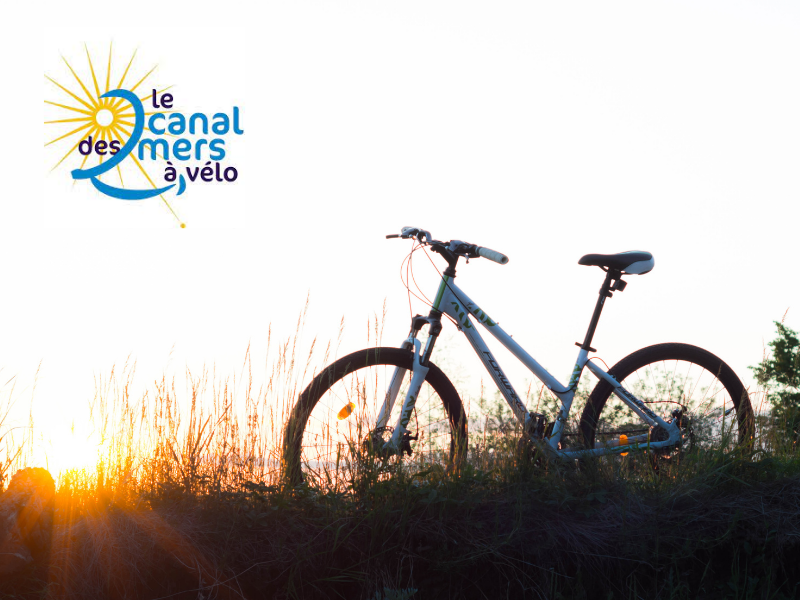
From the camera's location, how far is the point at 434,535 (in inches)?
113

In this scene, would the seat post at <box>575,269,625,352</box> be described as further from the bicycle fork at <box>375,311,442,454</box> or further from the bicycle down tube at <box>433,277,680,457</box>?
the bicycle fork at <box>375,311,442,454</box>

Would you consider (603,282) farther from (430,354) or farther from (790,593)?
(790,593)

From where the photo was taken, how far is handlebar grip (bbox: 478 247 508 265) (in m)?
3.47

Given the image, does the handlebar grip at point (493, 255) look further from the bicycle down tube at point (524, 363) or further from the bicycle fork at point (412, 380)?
the bicycle fork at point (412, 380)

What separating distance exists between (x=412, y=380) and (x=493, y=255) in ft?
2.53

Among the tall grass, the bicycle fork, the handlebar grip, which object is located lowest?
the tall grass

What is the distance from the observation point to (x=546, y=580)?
282 cm

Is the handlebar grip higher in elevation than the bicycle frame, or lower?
higher

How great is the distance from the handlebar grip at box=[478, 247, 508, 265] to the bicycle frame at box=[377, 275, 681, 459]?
24cm

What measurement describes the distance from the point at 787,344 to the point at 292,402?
6355 millimetres

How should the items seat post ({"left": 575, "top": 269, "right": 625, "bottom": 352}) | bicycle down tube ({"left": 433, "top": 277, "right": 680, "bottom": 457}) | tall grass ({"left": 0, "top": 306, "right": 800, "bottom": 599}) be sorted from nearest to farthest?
tall grass ({"left": 0, "top": 306, "right": 800, "bottom": 599}) < bicycle down tube ({"left": 433, "top": 277, "right": 680, "bottom": 457}) < seat post ({"left": 575, "top": 269, "right": 625, "bottom": 352})

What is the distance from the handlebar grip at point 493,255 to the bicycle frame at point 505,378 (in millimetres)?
241

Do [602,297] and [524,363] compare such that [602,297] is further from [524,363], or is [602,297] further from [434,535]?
[434,535]

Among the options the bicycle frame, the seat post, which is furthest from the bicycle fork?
the seat post
